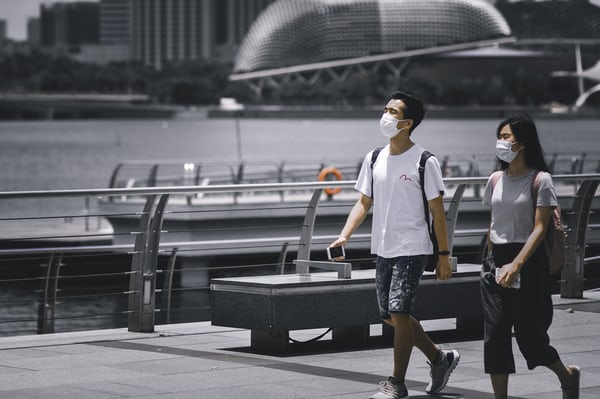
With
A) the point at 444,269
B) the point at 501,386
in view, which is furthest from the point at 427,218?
the point at 501,386

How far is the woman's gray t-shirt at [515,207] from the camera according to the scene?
7.25 metres

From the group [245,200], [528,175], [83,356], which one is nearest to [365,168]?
[528,175]

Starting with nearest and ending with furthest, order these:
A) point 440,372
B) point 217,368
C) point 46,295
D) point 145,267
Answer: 1. point 440,372
2. point 217,368
3. point 145,267
4. point 46,295

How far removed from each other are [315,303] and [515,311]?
7.36ft

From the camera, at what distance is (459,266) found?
34.2ft

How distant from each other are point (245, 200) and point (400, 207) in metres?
20.3

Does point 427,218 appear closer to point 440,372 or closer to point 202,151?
point 440,372

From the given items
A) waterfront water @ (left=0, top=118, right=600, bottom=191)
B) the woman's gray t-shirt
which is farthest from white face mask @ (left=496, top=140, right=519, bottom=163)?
waterfront water @ (left=0, top=118, right=600, bottom=191)

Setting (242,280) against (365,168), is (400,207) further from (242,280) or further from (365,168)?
(242,280)

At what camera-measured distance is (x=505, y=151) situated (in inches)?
284

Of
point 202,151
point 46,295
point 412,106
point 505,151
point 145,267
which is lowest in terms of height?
point 202,151

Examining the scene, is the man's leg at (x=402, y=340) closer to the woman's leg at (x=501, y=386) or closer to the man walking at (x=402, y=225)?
the man walking at (x=402, y=225)

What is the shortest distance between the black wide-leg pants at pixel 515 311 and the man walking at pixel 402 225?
494 mm

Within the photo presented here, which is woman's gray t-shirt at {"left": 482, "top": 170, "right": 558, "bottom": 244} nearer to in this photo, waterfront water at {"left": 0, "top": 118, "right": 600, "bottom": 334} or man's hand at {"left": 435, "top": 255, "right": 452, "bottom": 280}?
man's hand at {"left": 435, "top": 255, "right": 452, "bottom": 280}
